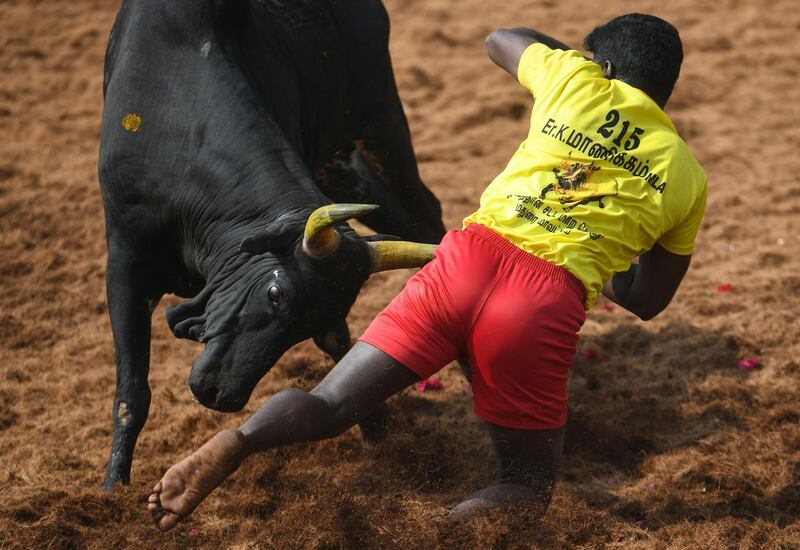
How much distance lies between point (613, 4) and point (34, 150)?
5507mm

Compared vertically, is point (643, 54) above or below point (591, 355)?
above

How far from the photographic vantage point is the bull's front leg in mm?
4098

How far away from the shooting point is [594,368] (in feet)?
16.5

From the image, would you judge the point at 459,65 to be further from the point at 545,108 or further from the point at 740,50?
the point at 545,108

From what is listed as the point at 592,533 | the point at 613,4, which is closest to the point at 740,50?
the point at 613,4

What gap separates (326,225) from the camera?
3.33 m

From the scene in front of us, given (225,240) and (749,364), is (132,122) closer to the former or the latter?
(225,240)

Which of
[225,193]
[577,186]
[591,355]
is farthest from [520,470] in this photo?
[591,355]

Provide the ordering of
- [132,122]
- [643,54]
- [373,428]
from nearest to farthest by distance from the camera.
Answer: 1. [643,54]
2. [132,122]
3. [373,428]

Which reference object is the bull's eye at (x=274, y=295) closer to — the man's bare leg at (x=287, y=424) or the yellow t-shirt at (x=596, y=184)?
the man's bare leg at (x=287, y=424)

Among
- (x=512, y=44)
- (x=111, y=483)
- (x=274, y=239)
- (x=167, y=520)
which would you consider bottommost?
(x=111, y=483)

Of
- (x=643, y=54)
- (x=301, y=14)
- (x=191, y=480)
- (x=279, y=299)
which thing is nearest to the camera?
(x=191, y=480)

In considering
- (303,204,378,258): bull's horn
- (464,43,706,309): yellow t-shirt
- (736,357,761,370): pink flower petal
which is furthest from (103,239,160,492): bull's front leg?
(736,357,761,370): pink flower petal

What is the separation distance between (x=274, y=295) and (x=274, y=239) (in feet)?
0.66
